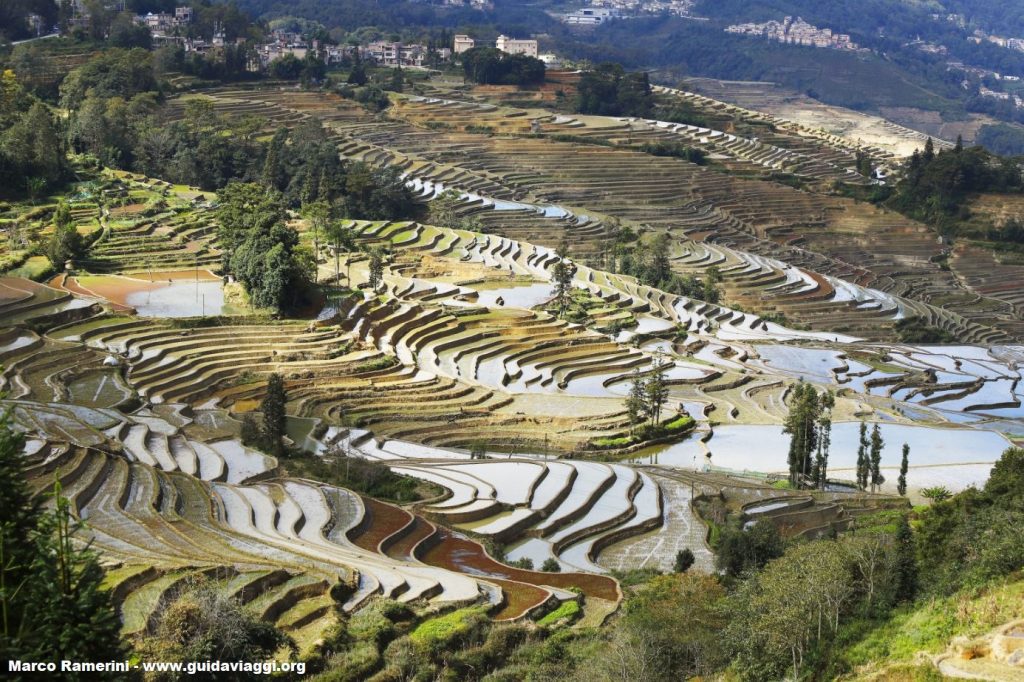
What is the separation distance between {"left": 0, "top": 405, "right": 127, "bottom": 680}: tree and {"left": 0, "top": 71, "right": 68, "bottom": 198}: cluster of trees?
3342 cm

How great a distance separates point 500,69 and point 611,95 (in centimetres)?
808

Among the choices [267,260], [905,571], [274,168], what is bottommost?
[905,571]

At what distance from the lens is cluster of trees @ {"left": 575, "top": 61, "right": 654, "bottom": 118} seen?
3172 inches

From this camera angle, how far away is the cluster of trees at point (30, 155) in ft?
134

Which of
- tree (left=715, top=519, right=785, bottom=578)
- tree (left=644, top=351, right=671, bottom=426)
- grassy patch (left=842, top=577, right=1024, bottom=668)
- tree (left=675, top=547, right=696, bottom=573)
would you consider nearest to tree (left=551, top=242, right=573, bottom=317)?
tree (left=644, top=351, right=671, bottom=426)

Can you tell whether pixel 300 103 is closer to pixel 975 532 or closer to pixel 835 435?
pixel 835 435

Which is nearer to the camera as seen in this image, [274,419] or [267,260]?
[274,419]

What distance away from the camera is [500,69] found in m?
84.6

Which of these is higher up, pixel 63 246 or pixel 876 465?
pixel 63 246

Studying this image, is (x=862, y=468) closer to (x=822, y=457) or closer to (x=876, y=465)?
(x=876, y=465)

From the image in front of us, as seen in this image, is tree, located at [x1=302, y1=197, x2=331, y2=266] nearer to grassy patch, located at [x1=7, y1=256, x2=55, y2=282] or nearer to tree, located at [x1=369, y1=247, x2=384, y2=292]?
tree, located at [x1=369, y1=247, x2=384, y2=292]

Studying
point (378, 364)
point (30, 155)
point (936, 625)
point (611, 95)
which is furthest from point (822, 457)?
point (611, 95)

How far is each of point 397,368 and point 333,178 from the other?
73.9 ft

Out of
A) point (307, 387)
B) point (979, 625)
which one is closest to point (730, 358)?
point (307, 387)
